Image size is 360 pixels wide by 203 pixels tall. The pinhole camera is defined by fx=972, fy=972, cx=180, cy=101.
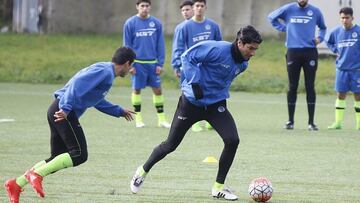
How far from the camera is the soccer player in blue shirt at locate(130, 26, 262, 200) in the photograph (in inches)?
395

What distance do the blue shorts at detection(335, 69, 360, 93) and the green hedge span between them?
24.3 feet

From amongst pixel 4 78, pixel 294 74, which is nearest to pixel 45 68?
pixel 4 78

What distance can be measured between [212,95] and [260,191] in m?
1.16

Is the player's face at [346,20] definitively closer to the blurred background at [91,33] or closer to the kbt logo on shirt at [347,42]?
the kbt logo on shirt at [347,42]

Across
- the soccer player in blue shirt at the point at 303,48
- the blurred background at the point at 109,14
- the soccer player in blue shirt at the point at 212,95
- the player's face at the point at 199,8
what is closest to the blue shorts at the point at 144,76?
the player's face at the point at 199,8

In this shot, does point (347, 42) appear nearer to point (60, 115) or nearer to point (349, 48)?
point (349, 48)

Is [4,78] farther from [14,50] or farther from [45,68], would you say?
[14,50]

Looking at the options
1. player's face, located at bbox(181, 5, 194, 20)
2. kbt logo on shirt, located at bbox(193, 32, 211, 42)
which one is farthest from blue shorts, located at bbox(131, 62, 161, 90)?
kbt logo on shirt, located at bbox(193, 32, 211, 42)

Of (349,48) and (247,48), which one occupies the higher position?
(247,48)

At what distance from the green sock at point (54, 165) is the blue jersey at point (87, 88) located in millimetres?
470

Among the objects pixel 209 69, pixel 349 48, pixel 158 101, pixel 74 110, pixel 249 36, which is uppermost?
pixel 249 36

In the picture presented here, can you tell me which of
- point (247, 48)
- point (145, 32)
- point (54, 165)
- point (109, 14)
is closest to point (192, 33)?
point (145, 32)

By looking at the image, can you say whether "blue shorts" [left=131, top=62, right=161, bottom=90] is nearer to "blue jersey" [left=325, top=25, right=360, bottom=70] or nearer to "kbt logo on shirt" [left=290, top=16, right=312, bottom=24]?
"kbt logo on shirt" [left=290, top=16, right=312, bottom=24]

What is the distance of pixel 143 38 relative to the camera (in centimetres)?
1698
